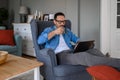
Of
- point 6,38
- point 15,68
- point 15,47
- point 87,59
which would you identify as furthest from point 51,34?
point 6,38

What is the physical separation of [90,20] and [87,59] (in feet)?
5.79

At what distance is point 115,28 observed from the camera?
325cm

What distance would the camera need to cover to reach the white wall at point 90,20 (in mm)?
3283

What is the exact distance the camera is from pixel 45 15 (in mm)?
3947

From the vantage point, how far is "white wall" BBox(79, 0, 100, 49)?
10.8 ft

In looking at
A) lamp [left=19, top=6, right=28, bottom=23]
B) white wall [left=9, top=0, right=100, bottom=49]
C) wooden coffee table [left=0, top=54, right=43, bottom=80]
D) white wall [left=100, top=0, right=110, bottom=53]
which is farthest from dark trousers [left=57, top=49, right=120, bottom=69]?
lamp [left=19, top=6, right=28, bottom=23]

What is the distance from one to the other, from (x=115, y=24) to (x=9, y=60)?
230 cm

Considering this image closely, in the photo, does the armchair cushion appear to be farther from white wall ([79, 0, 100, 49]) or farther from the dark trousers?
white wall ([79, 0, 100, 49])

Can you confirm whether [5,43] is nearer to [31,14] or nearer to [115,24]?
[31,14]

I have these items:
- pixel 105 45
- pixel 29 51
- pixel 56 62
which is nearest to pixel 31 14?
pixel 29 51

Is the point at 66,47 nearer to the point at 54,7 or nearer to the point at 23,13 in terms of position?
the point at 54,7

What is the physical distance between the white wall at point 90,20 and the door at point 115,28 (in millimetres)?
285

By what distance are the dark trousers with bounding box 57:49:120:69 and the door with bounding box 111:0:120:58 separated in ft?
4.76

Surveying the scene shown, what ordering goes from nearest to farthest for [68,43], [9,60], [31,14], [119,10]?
1. [9,60]
2. [68,43]
3. [119,10]
4. [31,14]
